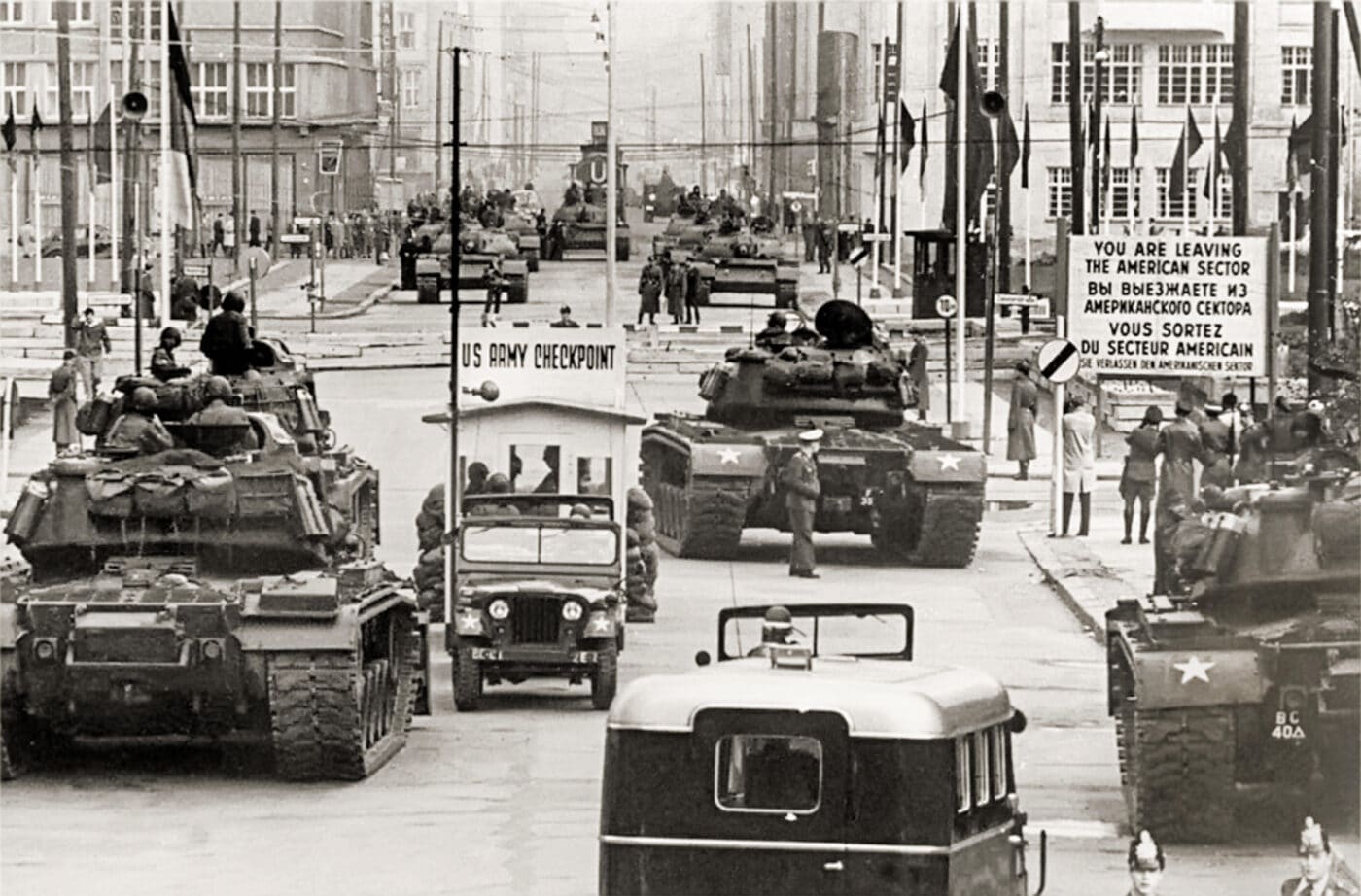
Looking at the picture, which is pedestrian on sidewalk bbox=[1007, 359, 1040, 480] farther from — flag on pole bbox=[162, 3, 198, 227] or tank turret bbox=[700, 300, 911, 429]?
flag on pole bbox=[162, 3, 198, 227]

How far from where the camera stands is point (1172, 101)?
8169cm

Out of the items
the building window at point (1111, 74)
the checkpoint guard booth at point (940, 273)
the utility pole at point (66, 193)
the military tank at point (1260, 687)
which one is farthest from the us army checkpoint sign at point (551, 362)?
the building window at point (1111, 74)

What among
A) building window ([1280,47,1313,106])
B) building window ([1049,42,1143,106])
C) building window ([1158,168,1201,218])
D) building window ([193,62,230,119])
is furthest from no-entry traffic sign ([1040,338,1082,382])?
building window ([193,62,230,119])

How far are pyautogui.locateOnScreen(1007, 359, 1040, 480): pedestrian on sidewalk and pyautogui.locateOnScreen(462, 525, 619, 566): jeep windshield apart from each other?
59.6 feet

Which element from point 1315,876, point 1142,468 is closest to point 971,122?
point 1142,468

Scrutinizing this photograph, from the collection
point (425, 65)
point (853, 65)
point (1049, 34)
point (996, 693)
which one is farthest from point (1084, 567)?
point (425, 65)

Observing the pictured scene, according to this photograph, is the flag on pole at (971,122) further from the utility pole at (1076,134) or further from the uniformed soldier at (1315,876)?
the uniformed soldier at (1315,876)

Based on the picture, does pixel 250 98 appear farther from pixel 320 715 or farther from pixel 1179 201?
pixel 320 715

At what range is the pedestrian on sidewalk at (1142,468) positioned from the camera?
111ft

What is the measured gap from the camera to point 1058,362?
33.9 meters

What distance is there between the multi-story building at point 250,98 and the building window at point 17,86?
2.5 inches

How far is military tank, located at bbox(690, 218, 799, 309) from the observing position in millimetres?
66312

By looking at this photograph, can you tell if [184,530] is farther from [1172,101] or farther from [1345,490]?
[1172,101]

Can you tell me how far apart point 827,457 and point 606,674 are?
34.3 feet
